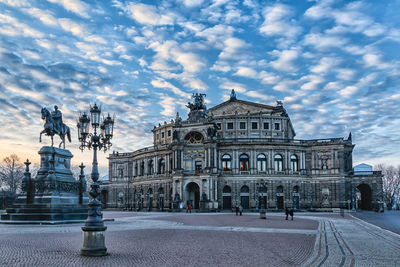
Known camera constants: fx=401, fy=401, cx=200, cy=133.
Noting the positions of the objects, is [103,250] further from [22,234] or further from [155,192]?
[155,192]

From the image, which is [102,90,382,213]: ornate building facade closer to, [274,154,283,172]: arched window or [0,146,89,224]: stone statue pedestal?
[274,154,283,172]: arched window

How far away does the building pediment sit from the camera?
269 feet

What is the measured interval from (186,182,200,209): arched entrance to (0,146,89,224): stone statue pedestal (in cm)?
4081

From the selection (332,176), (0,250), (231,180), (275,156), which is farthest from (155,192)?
(0,250)

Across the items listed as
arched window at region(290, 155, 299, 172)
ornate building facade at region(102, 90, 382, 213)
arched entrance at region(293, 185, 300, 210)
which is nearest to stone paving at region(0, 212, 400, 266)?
ornate building facade at region(102, 90, 382, 213)

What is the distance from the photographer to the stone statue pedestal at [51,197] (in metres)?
29.6

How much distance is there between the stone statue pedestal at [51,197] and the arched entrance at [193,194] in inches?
1607

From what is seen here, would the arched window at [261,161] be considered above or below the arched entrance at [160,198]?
above

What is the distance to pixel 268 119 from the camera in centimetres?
7894

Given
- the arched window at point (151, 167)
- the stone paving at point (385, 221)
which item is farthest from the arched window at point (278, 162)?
the arched window at point (151, 167)

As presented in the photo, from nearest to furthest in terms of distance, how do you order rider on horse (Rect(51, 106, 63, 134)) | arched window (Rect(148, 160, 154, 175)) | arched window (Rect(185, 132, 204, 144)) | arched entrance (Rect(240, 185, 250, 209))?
rider on horse (Rect(51, 106, 63, 134))
arched entrance (Rect(240, 185, 250, 209))
arched window (Rect(185, 132, 204, 144))
arched window (Rect(148, 160, 154, 175))

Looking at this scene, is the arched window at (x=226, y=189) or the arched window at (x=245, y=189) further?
the arched window at (x=226, y=189)

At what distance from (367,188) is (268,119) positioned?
24919mm

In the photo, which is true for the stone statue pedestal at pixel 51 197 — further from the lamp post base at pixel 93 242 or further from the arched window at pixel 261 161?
the arched window at pixel 261 161
